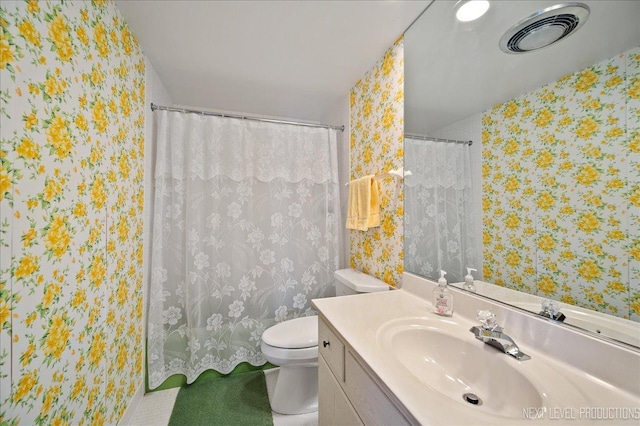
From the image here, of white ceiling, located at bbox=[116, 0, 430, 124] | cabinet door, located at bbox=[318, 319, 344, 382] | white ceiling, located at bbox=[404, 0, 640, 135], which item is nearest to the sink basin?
cabinet door, located at bbox=[318, 319, 344, 382]

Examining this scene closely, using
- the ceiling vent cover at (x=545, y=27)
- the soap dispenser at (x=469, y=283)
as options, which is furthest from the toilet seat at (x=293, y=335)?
the ceiling vent cover at (x=545, y=27)

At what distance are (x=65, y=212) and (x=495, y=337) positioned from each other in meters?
1.49

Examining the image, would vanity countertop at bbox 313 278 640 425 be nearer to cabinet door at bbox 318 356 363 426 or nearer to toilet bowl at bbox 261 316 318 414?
cabinet door at bbox 318 356 363 426

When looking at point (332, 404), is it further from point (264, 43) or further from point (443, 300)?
point (264, 43)

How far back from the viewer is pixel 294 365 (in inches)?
53.3

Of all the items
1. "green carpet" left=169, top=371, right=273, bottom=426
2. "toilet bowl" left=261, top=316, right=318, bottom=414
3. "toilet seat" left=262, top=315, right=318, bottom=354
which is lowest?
"green carpet" left=169, top=371, right=273, bottom=426

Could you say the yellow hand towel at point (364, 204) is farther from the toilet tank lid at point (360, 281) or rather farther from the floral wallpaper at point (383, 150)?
the toilet tank lid at point (360, 281)

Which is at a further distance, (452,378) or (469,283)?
(469,283)

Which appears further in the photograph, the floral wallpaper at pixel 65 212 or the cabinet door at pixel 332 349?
the cabinet door at pixel 332 349

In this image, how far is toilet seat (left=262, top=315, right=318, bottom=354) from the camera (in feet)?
4.49

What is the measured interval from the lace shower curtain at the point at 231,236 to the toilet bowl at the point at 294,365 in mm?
338

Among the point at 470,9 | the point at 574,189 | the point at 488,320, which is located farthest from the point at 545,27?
the point at 488,320

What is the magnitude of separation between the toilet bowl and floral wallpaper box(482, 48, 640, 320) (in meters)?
1.05

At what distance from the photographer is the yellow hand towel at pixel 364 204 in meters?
1.54
